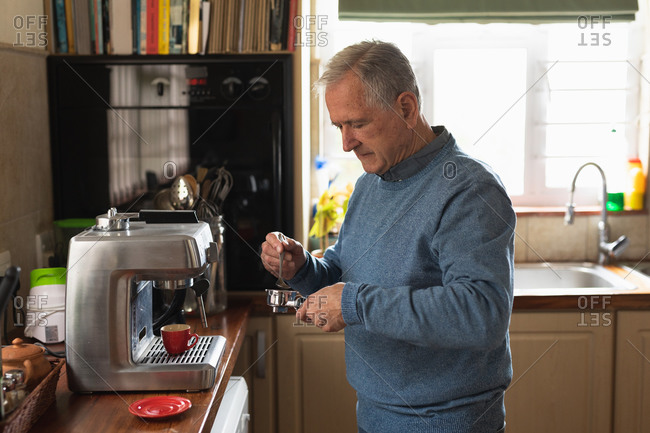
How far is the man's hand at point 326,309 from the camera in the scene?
1.32 meters

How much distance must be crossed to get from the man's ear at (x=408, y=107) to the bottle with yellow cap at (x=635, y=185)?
1.82 metres

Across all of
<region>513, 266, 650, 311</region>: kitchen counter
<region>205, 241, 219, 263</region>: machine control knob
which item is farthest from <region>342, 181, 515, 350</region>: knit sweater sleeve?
<region>513, 266, 650, 311</region>: kitchen counter

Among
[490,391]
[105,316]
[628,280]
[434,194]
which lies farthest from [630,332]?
[105,316]

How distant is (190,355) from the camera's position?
1574 millimetres

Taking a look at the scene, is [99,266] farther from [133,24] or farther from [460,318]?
[133,24]

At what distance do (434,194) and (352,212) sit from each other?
0.29 m

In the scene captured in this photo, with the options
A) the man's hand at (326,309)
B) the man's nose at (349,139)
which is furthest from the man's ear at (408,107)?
the man's hand at (326,309)

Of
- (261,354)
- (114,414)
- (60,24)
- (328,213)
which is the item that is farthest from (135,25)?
(114,414)

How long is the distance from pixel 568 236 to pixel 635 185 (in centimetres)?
34

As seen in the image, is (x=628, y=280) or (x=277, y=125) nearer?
(x=277, y=125)

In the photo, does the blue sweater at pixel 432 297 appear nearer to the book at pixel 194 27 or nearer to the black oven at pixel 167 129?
the black oven at pixel 167 129

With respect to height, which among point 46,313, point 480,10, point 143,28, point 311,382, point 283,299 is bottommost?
point 311,382

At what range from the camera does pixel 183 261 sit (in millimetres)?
1446

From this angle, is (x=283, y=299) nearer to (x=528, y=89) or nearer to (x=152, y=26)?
(x=152, y=26)
